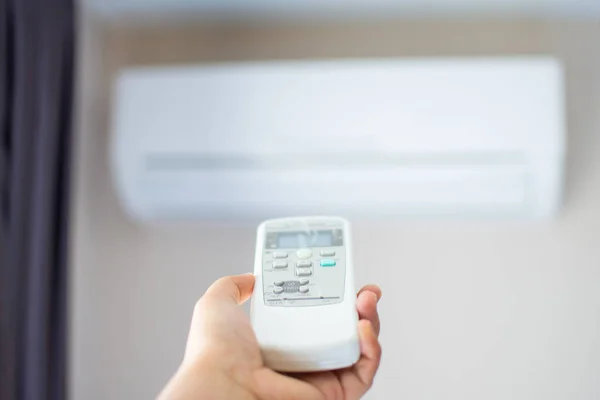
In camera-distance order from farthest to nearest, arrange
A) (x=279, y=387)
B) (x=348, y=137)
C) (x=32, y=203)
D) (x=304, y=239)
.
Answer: (x=348, y=137)
(x=32, y=203)
(x=304, y=239)
(x=279, y=387)

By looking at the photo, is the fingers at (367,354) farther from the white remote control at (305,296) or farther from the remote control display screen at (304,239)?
the remote control display screen at (304,239)

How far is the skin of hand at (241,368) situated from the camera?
54 cm

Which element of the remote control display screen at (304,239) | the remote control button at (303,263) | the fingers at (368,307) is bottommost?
the fingers at (368,307)

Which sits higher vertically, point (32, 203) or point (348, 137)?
point (348, 137)

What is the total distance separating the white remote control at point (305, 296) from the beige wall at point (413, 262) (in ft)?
1.27

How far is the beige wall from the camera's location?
1048 millimetres

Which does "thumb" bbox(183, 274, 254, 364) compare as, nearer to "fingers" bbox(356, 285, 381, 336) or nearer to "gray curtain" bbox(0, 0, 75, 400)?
"fingers" bbox(356, 285, 381, 336)

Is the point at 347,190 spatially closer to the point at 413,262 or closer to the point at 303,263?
the point at 413,262

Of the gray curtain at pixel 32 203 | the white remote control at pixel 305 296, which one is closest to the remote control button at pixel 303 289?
the white remote control at pixel 305 296

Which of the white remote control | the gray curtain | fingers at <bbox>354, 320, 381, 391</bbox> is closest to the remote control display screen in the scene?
the white remote control

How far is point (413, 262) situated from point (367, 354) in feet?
1.98

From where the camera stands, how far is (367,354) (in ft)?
1.80

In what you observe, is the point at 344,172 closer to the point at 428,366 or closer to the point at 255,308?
the point at 428,366

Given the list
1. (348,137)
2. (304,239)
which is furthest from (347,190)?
(304,239)
